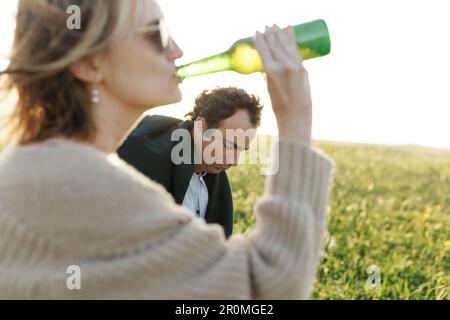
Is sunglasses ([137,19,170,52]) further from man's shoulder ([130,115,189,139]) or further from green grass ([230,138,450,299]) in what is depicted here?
green grass ([230,138,450,299])

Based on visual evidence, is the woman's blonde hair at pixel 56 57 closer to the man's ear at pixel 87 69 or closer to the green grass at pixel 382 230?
the man's ear at pixel 87 69

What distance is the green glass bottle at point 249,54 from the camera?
2.31 m

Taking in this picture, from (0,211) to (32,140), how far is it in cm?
22

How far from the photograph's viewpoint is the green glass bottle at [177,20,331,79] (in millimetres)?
2307

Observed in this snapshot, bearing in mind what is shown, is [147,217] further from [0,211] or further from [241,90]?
[241,90]

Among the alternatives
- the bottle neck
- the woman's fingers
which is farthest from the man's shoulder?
the woman's fingers

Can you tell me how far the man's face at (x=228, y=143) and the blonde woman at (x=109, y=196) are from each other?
8.45ft

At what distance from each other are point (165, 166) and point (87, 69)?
2455 millimetres

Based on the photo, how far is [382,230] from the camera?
746 centimetres

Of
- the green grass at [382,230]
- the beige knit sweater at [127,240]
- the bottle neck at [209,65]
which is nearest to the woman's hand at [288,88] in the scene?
the beige knit sweater at [127,240]

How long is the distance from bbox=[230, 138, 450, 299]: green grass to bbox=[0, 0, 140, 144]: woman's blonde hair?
378 cm

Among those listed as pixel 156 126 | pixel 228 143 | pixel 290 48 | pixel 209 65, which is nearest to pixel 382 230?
pixel 228 143

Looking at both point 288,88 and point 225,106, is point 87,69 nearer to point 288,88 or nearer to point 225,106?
point 288,88
